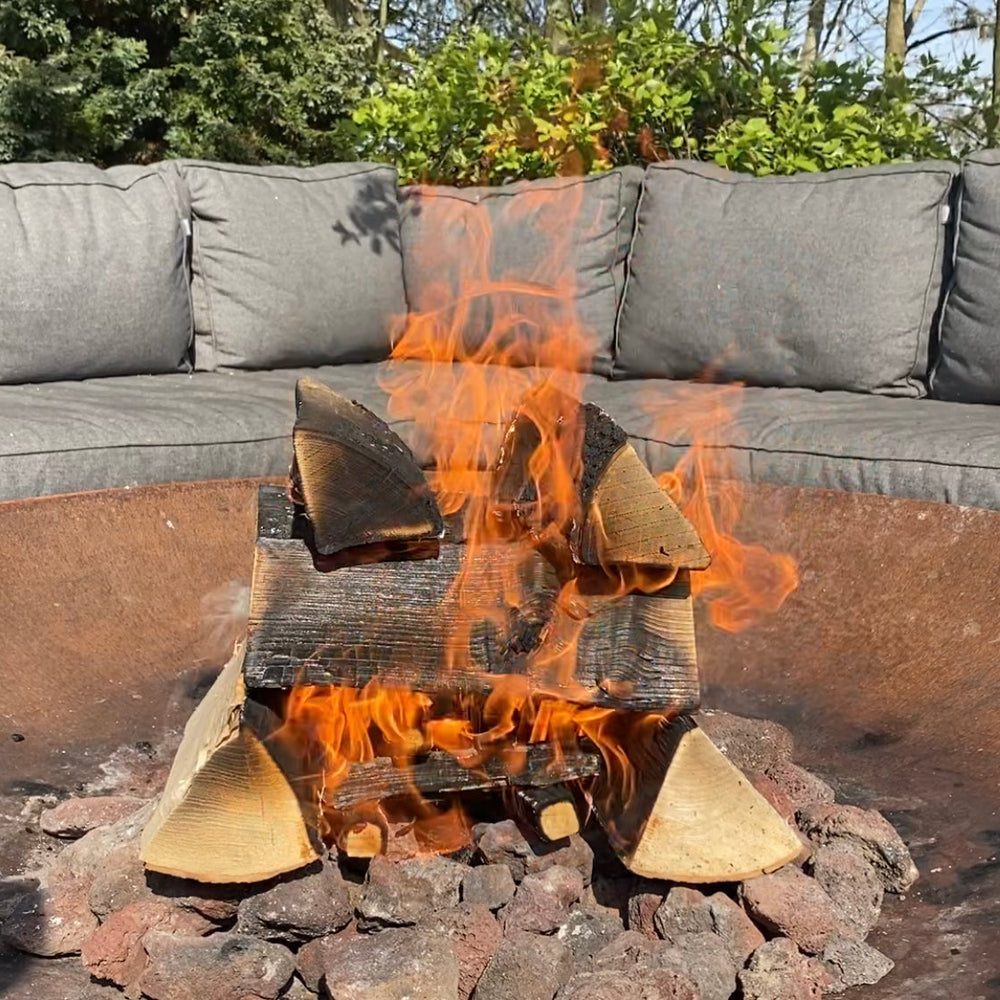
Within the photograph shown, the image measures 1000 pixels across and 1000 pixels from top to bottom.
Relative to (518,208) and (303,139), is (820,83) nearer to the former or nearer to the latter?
(518,208)

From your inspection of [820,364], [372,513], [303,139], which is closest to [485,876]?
[372,513]

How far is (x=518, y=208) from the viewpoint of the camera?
3529 millimetres

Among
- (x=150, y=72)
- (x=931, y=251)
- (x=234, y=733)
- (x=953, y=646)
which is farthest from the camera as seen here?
(x=150, y=72)

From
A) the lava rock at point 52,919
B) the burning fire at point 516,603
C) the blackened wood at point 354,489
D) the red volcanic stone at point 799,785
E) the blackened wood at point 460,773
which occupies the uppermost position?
Answer: the blackened wood at point 354,489

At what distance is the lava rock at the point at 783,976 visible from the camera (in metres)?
1.11

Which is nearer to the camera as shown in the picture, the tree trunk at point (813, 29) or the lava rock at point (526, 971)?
the lava rock at point (526, 971)

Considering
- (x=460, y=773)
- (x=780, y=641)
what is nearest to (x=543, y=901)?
(x=460, y=773)

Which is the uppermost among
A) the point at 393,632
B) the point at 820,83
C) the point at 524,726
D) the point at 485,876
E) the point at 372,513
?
the point at 820,83

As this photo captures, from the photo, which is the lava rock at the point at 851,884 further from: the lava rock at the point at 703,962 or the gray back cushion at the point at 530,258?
the gray back cushion at the point at 530,258

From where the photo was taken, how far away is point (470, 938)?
3.87ft

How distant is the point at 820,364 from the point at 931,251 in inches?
15.4

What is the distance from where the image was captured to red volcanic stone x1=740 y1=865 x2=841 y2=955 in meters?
1.18

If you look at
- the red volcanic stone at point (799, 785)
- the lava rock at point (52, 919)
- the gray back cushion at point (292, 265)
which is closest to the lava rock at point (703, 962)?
the red volcanic stone at point (799, 785)

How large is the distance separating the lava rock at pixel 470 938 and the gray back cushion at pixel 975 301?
6.94ft
